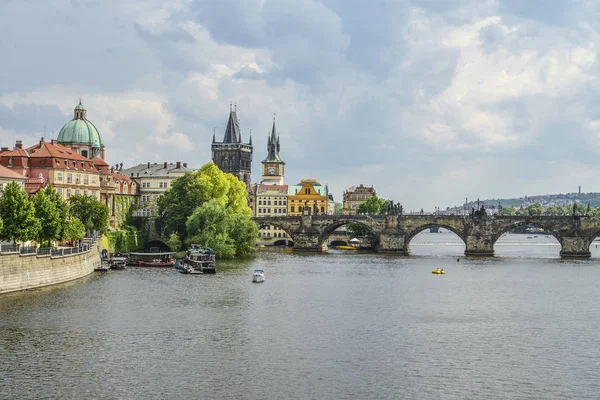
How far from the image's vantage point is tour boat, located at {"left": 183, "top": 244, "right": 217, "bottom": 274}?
9750 centimetres

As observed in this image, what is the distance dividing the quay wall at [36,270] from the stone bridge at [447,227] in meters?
67.2

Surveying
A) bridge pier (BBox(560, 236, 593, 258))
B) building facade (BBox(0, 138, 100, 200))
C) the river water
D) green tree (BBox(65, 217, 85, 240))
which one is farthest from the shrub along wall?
bridge pier (BBox(560, 236, 593, 258))

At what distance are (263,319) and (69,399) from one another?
80.7 ft

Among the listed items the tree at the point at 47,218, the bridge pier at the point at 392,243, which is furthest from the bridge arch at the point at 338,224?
the tree at the point at 47,218

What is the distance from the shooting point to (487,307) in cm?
7256

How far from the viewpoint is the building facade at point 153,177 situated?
162 metres

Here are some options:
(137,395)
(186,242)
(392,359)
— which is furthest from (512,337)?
(186,242)

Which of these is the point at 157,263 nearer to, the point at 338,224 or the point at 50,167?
the point at 50,167

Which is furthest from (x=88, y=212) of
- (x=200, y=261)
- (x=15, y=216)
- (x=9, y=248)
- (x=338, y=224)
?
(x=338, y=224)

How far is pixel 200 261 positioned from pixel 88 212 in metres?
18.0

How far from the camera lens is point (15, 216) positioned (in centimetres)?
7769

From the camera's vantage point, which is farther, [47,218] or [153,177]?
[153,177]

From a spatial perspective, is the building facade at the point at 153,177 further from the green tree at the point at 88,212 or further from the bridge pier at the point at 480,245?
the bridge pier at the point at 480,245

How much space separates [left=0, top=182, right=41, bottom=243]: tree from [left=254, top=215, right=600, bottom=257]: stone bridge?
77.7 metres
